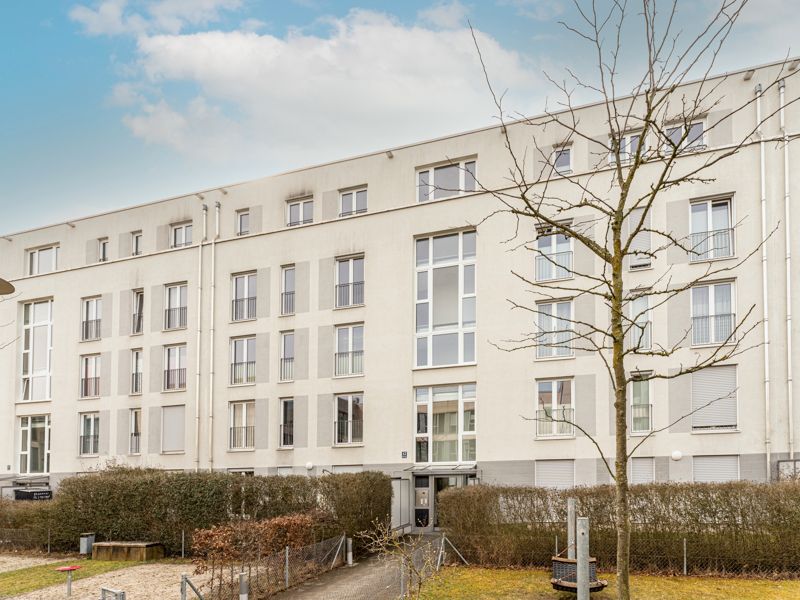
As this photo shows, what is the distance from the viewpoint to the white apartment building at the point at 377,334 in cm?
2398

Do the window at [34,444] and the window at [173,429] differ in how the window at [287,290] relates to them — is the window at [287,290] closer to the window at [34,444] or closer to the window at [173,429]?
the window at [173,429]

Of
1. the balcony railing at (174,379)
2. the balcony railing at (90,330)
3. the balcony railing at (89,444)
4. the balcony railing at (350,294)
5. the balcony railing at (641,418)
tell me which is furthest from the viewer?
the balcony railing at (90,330)

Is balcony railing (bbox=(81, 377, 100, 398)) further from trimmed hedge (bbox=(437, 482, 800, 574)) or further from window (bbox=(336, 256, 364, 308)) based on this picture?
trimmed hedge (bbox=(437, 482, 800, 574))

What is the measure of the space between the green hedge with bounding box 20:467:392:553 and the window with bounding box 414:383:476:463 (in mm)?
4700

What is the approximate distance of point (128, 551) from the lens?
21.4m

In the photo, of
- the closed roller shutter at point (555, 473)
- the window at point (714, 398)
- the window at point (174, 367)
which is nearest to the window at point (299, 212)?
the window at point (174, 367)

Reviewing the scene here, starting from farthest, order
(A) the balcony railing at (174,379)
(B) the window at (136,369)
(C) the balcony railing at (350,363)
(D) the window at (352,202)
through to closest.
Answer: (B) the window at (136,369)
(A) the balcony railing at (174,379)
(D) the window at (352,202)
(C) the balcony railing at (350,363)

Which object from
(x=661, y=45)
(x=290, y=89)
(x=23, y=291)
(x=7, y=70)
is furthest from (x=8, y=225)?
(x=661, y=45)

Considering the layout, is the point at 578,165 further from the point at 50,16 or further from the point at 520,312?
the point at 50,16

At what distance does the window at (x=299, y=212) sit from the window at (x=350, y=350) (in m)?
4.93

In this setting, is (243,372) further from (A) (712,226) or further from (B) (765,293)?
(B) (765,293)

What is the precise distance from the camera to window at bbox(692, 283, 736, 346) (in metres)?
24.2

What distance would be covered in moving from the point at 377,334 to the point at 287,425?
5.18 metres

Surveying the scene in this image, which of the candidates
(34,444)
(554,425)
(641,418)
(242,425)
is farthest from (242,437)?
(641,418)
